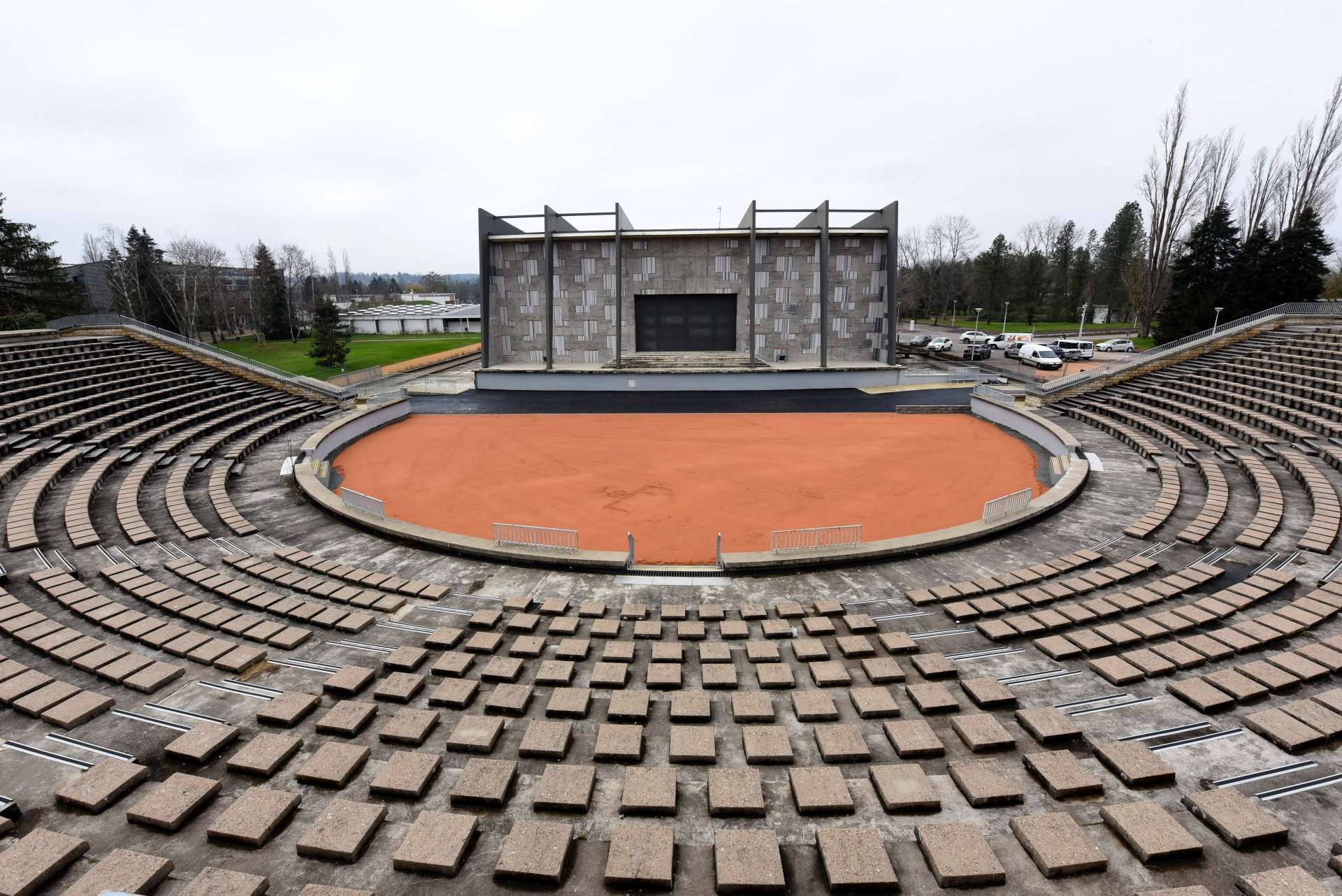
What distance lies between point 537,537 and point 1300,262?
61121 millimetres

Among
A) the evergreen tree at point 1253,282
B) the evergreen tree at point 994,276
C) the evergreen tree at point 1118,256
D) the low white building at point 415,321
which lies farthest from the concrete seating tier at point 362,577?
the evergreen tree at point 1118,256

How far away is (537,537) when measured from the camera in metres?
14.3

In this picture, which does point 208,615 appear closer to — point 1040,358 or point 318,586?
point 318,586

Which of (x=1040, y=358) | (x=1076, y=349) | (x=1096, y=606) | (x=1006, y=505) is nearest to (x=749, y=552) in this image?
(x=1096, y=606)

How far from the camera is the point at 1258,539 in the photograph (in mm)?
12578

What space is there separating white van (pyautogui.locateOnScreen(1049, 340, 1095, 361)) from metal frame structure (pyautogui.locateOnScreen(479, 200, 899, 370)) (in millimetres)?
18586

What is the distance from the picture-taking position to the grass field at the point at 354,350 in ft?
181

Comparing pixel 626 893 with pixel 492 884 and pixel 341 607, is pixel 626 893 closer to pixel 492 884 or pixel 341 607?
pixel 492 884

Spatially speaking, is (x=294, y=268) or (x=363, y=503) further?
(x=294, y=268)

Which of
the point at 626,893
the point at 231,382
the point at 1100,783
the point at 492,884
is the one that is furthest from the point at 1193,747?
the point at 231,382

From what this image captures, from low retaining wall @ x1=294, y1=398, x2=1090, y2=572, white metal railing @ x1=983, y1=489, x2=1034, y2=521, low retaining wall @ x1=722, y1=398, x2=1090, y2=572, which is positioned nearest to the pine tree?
low retaining wall @ x1=294, y1=398, x2=1090, y2=572

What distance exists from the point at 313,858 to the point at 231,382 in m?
32.3

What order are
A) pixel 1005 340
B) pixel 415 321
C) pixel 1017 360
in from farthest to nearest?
pixel 415 321 < pixel 1005 340 < pixel 1017 360

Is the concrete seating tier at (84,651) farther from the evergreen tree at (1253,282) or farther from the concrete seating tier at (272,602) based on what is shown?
the evergreen tree at (1253,282)
